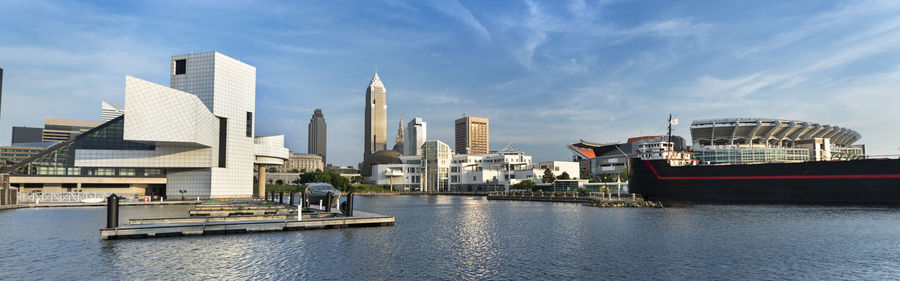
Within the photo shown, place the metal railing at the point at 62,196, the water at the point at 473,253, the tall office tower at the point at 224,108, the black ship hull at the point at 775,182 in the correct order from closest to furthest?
the water at the point at 473,253 < the black ship hull at the point at 775,182 < the metal railing at the point at 62,196 < the tall office tower at the point at 224,108

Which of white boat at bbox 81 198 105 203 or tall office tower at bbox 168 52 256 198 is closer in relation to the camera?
white boat at bbox 81 198 105 203

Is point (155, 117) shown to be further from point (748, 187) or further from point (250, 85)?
point (748, 187)

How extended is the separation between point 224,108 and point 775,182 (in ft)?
221

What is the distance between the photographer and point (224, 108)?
6962 cm

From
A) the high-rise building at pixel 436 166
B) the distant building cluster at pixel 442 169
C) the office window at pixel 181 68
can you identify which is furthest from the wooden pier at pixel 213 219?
the high-rise building at pixel 436 166

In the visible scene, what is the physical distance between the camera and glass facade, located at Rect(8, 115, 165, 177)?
230 feet

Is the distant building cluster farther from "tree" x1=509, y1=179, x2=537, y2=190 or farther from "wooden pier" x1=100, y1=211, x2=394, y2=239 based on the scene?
"wooden pier" x1=100, y1=211, x2=394, y2=239

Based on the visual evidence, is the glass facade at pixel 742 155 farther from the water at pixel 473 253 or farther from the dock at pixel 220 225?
the dock at pixel 220 225

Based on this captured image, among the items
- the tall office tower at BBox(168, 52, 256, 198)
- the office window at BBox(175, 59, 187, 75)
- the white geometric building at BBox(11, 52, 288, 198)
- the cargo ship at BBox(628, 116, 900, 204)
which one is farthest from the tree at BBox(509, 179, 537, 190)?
the office window at BBox(175, 59, 187, 75)

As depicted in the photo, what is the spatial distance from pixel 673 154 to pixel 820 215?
28341 mm

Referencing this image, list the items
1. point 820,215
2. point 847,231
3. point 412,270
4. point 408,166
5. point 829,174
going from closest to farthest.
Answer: point 412,270 < point 847,231 < point 820,215 < point 829,174 < point 408,166

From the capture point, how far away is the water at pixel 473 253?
16.8m

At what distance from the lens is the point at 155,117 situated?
57406mm

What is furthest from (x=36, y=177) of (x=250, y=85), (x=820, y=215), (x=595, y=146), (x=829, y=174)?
(x=595, y=146)
